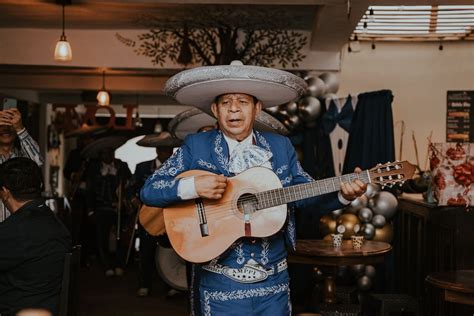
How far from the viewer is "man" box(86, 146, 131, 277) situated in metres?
9.53

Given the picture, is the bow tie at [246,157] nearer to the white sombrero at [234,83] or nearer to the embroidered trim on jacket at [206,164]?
the embroidered trim on jacket at [206,164]

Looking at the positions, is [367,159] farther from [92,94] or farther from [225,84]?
[92,94]

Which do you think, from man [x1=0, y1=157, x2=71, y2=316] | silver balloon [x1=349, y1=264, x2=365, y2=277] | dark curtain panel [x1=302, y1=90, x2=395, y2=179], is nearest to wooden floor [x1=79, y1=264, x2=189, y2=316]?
silver balloon [x1=349, y1=264, x2=365, y2=277]

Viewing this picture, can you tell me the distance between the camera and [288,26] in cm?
881

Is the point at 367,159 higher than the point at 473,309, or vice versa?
the point at 367,159

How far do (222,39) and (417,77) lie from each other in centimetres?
243

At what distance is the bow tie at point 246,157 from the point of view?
3129mm

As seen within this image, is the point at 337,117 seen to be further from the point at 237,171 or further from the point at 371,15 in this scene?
the point at 237,171

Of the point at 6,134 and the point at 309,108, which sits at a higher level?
the point at 309,108

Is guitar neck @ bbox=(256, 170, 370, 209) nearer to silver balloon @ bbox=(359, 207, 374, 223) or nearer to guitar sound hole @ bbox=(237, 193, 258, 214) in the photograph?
guitar sound hole @ bbox=(237, 193, 258, 214)

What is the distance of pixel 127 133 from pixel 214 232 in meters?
14.4

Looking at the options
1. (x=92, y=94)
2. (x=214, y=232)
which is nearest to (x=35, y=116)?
(x=92, y=94)

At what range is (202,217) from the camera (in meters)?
3.06

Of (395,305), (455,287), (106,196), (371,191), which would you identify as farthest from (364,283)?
(106,196)
